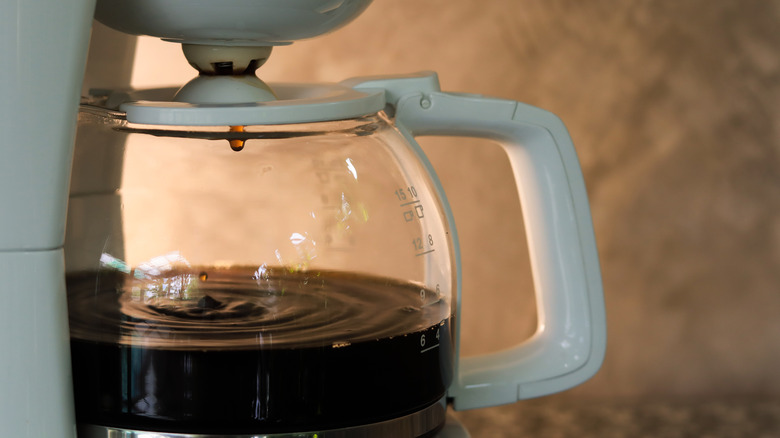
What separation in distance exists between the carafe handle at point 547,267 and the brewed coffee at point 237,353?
121 mm

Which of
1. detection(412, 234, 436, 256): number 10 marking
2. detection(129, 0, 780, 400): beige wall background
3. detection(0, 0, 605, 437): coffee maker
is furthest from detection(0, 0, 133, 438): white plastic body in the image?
detection(129, 0, 780, 400): beige wall background

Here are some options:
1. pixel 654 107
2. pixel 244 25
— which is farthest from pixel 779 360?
pixel 244 25

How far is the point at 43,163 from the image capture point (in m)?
0.41

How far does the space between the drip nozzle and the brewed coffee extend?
0.32 feet

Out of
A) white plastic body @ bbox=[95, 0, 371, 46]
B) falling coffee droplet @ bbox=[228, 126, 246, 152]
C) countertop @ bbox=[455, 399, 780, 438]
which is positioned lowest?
countertop @ bbox=[455, 399, 780, 438]

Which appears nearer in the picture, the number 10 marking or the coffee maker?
the coffee maker

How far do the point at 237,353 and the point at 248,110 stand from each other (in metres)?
0.13

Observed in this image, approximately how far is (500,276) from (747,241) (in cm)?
32

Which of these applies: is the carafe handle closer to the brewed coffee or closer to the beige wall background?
the brewed coffee

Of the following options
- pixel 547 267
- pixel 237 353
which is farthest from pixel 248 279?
pixel 547 267

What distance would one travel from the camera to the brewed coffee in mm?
449

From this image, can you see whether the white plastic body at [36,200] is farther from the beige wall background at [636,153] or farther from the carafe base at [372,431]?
the beige wall background at [636,153]

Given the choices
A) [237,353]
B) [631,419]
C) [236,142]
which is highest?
[236,142]

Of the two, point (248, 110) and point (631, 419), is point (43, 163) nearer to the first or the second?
point (248, 110)
